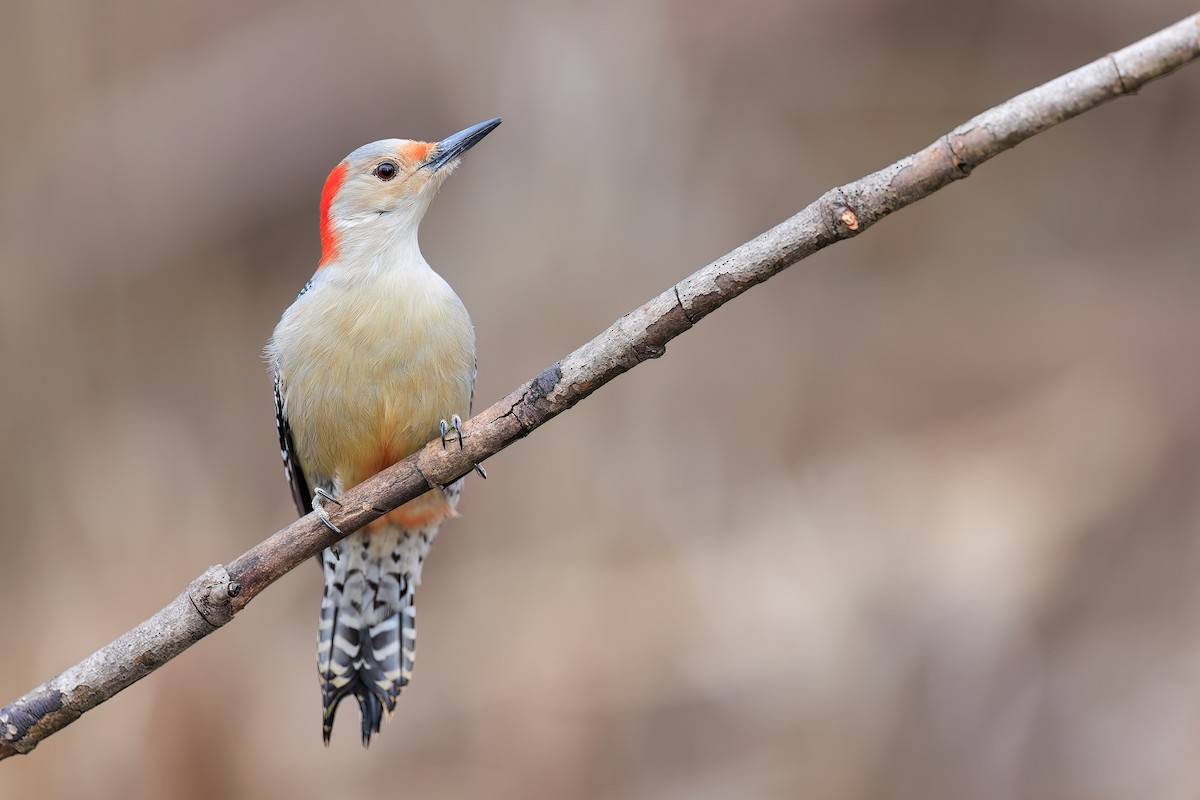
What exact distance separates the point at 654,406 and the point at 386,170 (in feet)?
8.98

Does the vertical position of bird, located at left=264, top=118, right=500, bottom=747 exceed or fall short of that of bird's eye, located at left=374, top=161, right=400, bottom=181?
it falls short

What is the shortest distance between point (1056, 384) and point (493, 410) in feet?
15.1

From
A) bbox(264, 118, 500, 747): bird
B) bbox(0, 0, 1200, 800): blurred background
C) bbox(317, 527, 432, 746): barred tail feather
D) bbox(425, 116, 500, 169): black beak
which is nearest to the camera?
bbox(264, 118, 500, 747): bird

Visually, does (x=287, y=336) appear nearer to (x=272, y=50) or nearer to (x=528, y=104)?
(x=528, y=104)

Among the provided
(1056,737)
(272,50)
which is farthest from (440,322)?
(1056,737)

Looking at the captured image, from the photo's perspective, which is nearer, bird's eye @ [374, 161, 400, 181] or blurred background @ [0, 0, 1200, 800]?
bird's eye @ [374, 161, 400, 181]

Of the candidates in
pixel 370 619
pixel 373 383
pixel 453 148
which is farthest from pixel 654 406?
pixel 373 383

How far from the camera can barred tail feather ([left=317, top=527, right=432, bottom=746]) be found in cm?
406

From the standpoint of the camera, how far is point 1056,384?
21.1ft

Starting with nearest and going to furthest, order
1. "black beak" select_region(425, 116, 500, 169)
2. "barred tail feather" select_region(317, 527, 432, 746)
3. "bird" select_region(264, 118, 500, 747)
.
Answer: "bird" select_region(264, 118, 500, 747)
"black beak" select_region(425, 116, 500, 169)
"barred tail feather" select_region(317, 527, 432, 746)

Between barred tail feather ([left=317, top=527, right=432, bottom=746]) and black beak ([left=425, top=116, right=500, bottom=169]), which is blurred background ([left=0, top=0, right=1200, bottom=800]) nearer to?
barred tail feather ([left=317, top=527, right=432, bottom=746])

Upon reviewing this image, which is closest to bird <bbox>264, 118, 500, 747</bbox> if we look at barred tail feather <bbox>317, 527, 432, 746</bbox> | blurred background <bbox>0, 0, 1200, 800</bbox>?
barred tail feather <bbox>317, 527, 432, 746</bbox>

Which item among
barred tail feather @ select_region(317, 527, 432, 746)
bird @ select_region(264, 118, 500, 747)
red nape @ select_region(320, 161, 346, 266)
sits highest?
red nape @ select_region(320, 161, 346, 266)

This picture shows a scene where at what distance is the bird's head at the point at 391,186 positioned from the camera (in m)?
3.79
